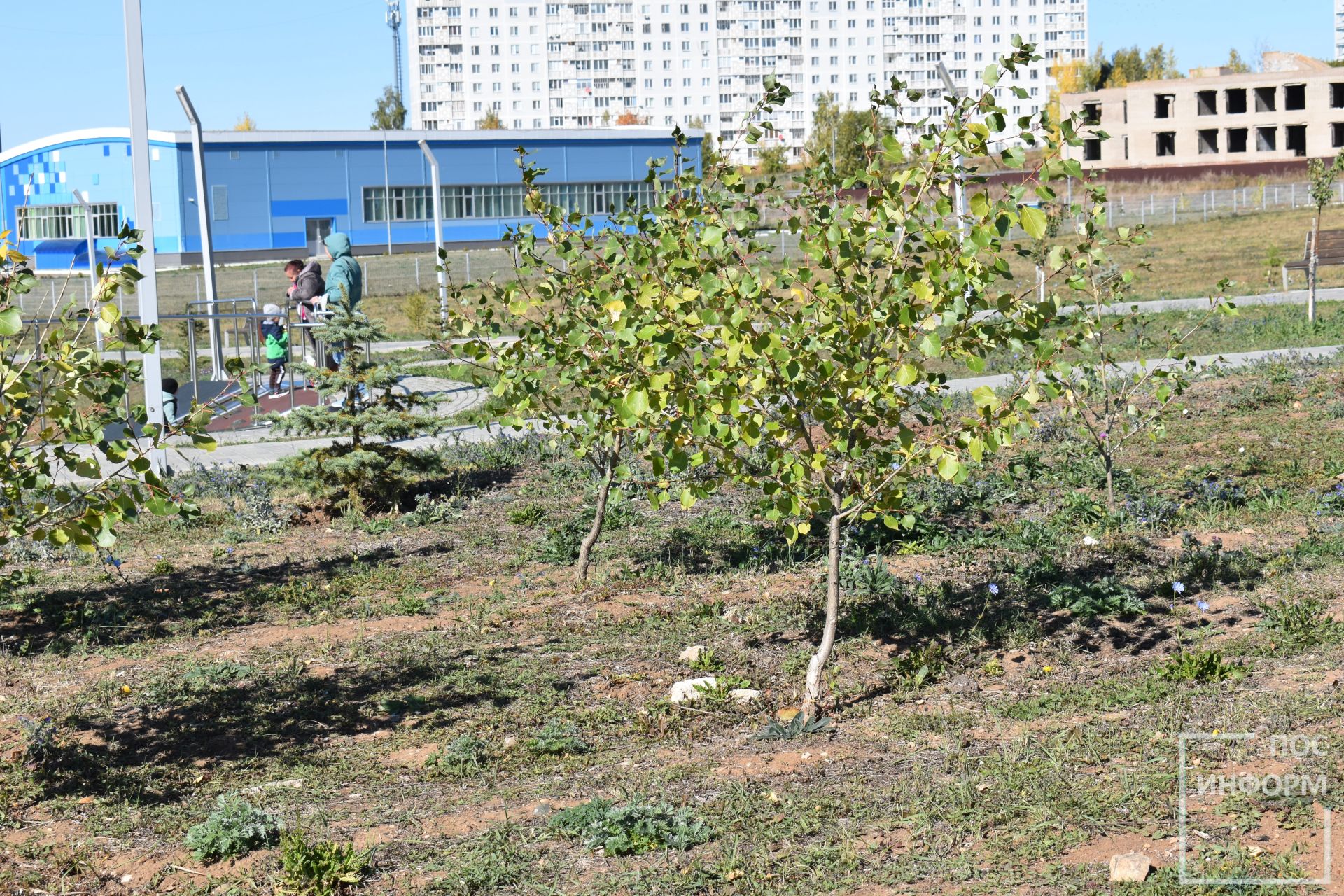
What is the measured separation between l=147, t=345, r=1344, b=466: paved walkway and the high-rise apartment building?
107739mm

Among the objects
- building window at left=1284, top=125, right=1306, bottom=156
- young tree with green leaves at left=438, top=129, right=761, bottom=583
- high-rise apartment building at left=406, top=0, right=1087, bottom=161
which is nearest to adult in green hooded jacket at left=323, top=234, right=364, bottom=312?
young tree with green leaves at left=438, top=129, right=761, bottom=583

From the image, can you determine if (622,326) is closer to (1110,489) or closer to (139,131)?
(1110,489)

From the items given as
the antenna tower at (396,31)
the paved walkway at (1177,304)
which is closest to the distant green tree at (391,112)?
the antenna tower at (396,31)

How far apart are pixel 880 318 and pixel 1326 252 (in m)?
23.8

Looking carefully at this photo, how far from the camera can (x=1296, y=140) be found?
7700cm

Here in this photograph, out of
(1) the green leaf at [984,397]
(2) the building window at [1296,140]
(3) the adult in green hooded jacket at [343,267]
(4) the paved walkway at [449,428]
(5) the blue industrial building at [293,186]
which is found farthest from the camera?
(2) the building window at [1296,140]

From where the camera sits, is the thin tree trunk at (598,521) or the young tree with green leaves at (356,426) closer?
the thin tree trunk at (598,521)

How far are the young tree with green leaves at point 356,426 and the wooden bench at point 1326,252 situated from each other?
A: 18.5 meters

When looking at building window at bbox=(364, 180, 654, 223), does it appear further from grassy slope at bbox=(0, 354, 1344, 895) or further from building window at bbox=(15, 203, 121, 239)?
grassy slope at bbox=(0, 354, 1344, 895)

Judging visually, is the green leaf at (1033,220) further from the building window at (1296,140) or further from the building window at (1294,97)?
the building window at (1296,140)

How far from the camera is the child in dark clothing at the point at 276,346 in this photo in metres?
16.8

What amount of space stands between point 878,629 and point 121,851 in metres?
3.84

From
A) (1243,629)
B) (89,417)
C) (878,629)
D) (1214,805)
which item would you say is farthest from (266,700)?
(1243,629)

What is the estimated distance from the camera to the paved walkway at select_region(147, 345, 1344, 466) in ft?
42.5
